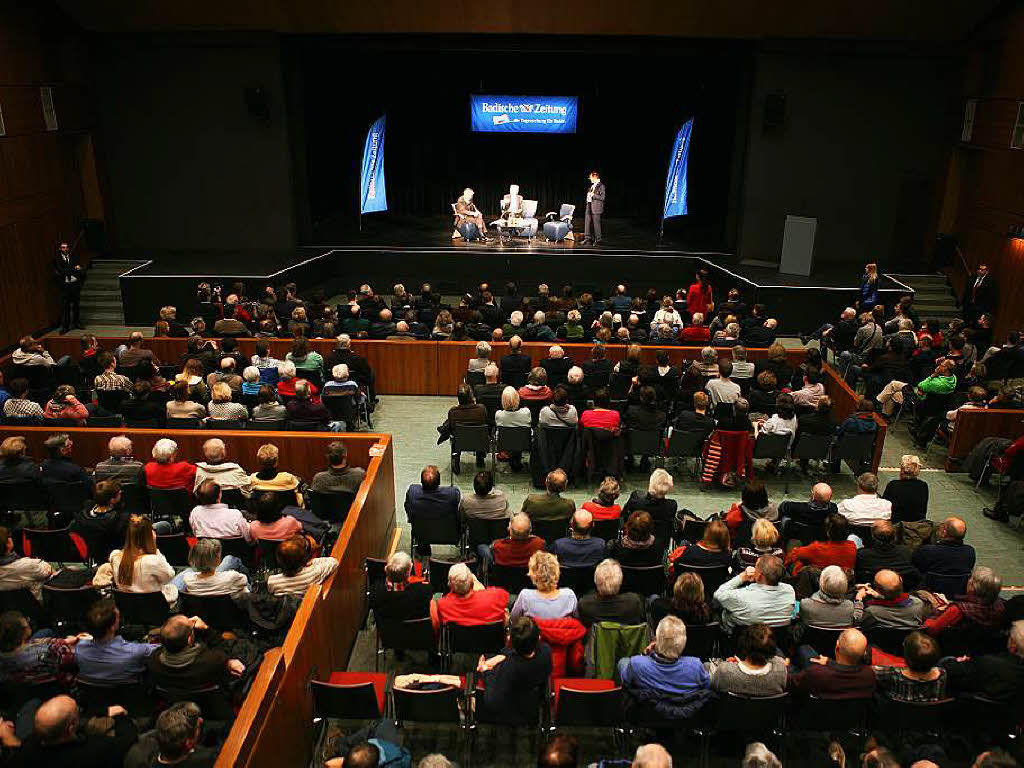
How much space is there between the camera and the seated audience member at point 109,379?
29.1 feet

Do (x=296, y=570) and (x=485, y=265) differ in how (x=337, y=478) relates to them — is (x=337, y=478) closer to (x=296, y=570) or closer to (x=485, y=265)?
(x=296, y=570)

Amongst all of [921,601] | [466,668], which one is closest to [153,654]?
[466,668]

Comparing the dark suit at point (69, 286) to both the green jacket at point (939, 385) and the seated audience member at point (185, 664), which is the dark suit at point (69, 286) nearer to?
the seated audience member at point (185, 664)

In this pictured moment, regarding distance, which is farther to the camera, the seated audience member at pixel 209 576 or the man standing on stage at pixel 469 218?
the man standing on stage at pixel 469 218

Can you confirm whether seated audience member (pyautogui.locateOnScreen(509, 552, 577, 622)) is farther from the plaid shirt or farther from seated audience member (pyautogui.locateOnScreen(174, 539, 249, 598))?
the plaid shirt

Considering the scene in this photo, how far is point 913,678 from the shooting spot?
4625 mm

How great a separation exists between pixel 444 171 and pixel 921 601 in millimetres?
16816

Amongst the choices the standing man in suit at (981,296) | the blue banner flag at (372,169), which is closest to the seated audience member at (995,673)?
the standing man in suit at (981,296)

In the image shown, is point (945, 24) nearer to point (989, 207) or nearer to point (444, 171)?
point (989, 207)

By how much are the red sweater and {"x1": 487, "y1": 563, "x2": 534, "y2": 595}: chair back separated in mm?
1905

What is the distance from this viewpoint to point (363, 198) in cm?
1641

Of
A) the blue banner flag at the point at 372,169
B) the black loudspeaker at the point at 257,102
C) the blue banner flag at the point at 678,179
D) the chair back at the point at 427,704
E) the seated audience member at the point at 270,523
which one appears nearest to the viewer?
the chair back at the point at 427,704

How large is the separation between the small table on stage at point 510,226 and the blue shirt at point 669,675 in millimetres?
13924

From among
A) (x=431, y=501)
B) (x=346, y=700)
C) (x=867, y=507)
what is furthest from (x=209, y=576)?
(x=867, y=507)
